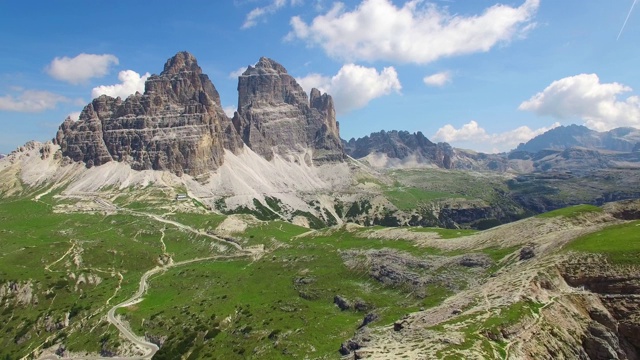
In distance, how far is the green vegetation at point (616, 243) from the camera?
69.8 meters

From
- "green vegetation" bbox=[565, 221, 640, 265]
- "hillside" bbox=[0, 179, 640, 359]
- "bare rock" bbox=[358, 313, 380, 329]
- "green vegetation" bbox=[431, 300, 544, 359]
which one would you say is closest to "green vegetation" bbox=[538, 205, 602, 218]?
"hillside" bbox=[0, 179, 640, 359]

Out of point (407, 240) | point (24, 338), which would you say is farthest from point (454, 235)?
point (24, 338)

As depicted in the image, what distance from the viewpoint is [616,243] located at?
248ft

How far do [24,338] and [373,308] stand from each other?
13501cm

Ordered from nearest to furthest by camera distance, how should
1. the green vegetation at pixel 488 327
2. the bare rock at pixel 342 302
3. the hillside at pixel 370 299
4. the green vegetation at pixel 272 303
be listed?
the green vegetation at pixel 488 327
the hillside at pixel 370 299
the green vegetation at pixel 272 303
the bare rock at pixel 342 302

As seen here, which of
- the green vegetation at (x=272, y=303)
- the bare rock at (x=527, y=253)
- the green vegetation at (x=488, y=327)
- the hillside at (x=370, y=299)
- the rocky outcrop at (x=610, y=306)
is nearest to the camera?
the green vegetation at (x=488, y=327)

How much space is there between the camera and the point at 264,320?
118 metres

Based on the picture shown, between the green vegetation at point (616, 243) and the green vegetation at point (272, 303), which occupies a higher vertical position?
the green vegetation at point (616, 243)

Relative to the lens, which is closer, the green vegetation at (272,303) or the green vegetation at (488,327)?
the green vegetation at (488,327)

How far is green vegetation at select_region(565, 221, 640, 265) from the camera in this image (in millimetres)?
69750

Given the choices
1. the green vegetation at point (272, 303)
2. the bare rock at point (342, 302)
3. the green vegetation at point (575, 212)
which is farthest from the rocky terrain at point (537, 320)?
the green vegetation at point (575, 212)

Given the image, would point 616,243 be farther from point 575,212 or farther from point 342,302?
point 342,302

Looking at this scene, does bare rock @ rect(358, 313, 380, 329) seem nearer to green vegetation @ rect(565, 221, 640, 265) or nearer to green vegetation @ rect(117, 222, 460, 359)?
green vegetation @ rect(117, 222, 460, 359)

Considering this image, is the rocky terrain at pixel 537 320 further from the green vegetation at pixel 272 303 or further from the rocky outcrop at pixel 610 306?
the green vegetation at pixel 272 303
